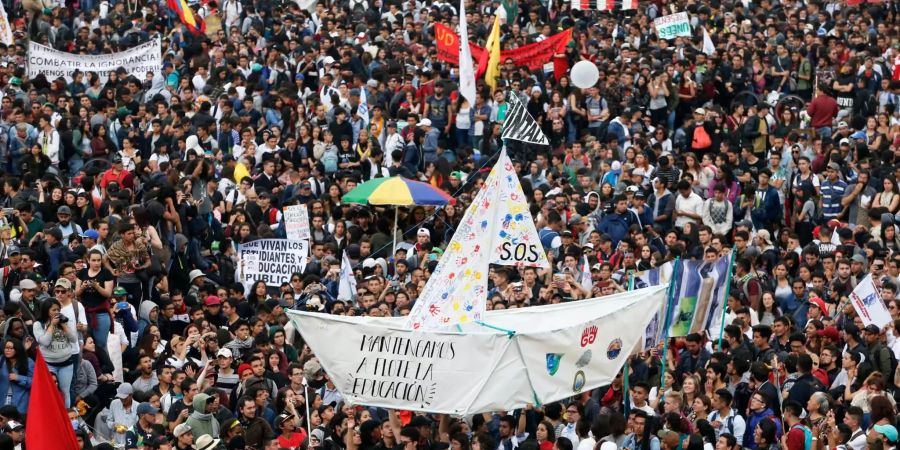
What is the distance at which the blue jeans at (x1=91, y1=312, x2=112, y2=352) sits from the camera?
19.0 meters

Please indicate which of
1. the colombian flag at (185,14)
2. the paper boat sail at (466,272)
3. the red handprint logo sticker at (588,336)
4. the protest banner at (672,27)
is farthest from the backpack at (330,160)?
the red handprint logo sticker at (588,336)

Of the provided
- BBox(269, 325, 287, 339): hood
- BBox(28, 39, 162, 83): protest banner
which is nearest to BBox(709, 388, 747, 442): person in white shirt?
BBox(269, 325, 287, 339): hood

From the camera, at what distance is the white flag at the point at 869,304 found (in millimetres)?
17688

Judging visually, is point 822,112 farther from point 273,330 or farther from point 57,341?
point 57,341

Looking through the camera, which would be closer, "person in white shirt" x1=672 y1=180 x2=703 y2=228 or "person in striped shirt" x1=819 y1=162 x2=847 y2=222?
"person in white shirt" x1=672 y1=180 x2=703 y2=228

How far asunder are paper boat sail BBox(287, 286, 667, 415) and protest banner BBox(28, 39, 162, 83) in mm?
13544

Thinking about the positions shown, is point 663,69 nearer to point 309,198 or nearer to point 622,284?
point 309,198

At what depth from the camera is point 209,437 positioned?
53.5 feet

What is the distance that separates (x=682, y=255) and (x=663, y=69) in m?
7.65

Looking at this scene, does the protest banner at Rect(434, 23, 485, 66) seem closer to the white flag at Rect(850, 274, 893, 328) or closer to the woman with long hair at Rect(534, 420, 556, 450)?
the white flag at Rect(850, 274, 893, 328)

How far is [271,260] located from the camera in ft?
70.7

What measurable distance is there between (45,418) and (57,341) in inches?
109

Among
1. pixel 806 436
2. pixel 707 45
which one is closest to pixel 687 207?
pixel 806 436

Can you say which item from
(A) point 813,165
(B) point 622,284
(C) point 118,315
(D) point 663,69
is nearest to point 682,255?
(B) point 622,284
